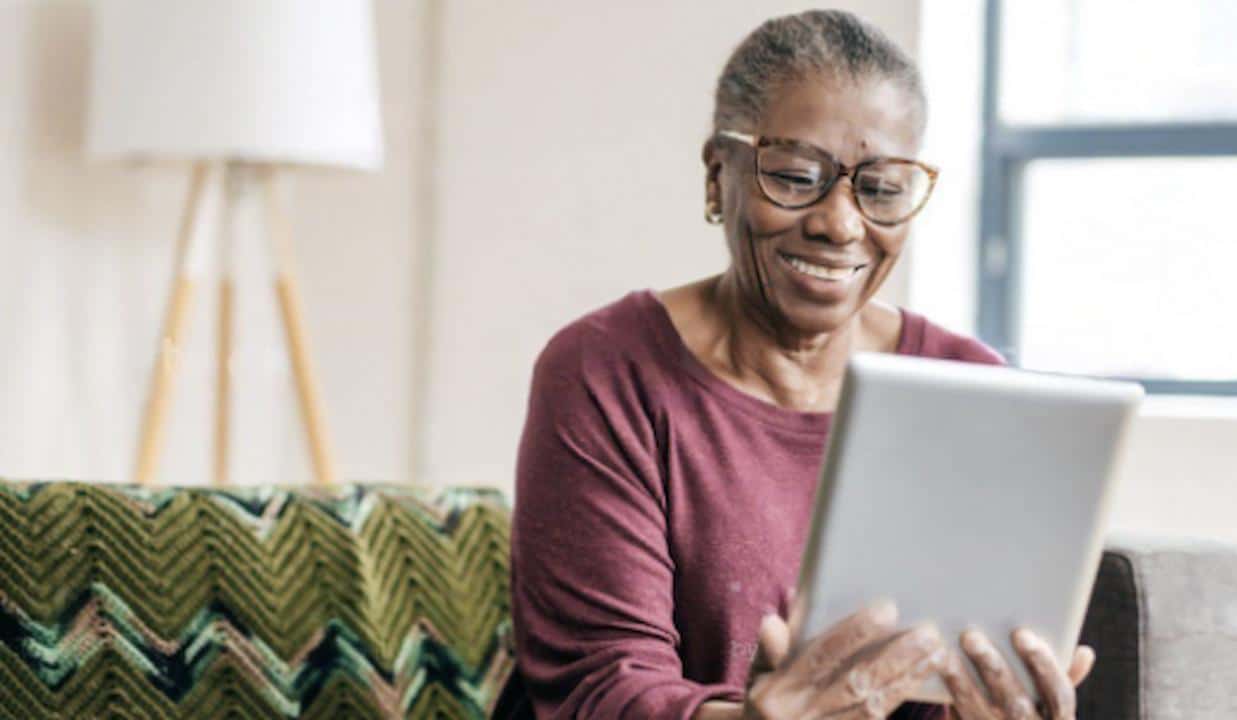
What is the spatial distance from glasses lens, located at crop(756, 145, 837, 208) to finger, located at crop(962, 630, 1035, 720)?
0.40m

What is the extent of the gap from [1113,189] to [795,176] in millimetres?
2177

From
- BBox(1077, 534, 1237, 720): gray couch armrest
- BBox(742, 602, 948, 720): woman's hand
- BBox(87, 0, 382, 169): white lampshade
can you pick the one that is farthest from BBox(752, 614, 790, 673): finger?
BBox(87, 0, 382, 169): white lampshade

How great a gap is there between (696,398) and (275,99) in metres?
1.52

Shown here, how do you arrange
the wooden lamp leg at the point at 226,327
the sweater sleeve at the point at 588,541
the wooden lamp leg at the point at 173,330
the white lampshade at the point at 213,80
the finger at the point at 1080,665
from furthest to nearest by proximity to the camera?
the wooden lamp leg at the point at 226,327
the wooden lamp leg at the point at 173,330
the white lampshade at the point at 213,80
the sweater sleeve at the point at 588,541
the finger at the point at 1080,665

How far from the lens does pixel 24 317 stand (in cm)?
299

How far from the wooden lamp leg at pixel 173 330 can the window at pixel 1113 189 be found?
1.40m

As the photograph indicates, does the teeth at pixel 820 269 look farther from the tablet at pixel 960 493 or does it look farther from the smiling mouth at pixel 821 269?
the tablet at pixel 960 493

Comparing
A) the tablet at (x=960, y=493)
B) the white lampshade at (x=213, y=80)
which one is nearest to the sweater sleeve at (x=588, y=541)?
the tablet at (x=960, y=493)

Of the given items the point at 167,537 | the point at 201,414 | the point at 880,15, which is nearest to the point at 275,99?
the point at 201,414

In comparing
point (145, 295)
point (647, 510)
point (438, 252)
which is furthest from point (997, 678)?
point (438, 252)

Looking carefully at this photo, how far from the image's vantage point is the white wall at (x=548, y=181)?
3434 millimetres

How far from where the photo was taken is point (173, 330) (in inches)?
123

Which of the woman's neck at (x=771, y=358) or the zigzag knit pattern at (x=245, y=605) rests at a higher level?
the woman's neck at (x=771, y=358)

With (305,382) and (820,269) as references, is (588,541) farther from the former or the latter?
(305,382)
